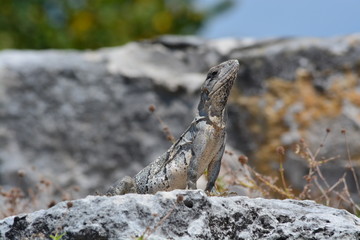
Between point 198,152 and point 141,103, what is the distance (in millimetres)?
6263

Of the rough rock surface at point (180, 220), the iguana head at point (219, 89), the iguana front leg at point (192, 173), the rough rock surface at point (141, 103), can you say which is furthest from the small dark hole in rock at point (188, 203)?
the rough rock surface at point (141, 103)

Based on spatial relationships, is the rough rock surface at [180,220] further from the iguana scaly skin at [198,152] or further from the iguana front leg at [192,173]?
the iguana scaly skin at [198,152]

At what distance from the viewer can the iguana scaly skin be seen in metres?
4.96

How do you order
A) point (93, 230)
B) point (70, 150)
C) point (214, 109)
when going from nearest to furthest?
point (93, 230), point (214, 109), point (70, 150)

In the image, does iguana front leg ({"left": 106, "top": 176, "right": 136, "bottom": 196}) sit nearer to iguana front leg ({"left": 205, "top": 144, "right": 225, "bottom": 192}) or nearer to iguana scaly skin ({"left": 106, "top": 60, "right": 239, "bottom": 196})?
iguana scaly skin ({"left": 106, "top": 60, "right": 239, "bottom": 196})

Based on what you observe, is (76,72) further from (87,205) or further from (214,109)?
(87,205)

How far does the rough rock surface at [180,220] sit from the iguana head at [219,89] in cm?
86

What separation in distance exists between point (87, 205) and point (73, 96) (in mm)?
7137

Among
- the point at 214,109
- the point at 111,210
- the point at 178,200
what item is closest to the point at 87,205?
the point at 111,210

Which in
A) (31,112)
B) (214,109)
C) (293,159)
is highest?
(214,109)

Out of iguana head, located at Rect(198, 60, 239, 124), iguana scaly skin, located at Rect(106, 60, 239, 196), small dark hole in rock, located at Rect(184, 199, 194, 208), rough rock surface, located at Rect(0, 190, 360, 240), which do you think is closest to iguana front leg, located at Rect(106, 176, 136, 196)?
iguana scaly skin, located at Rect(106, 60, 239, 196)

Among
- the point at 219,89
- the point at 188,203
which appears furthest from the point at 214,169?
the point at 188,203

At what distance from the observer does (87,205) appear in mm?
4148

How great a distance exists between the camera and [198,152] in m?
4.93
